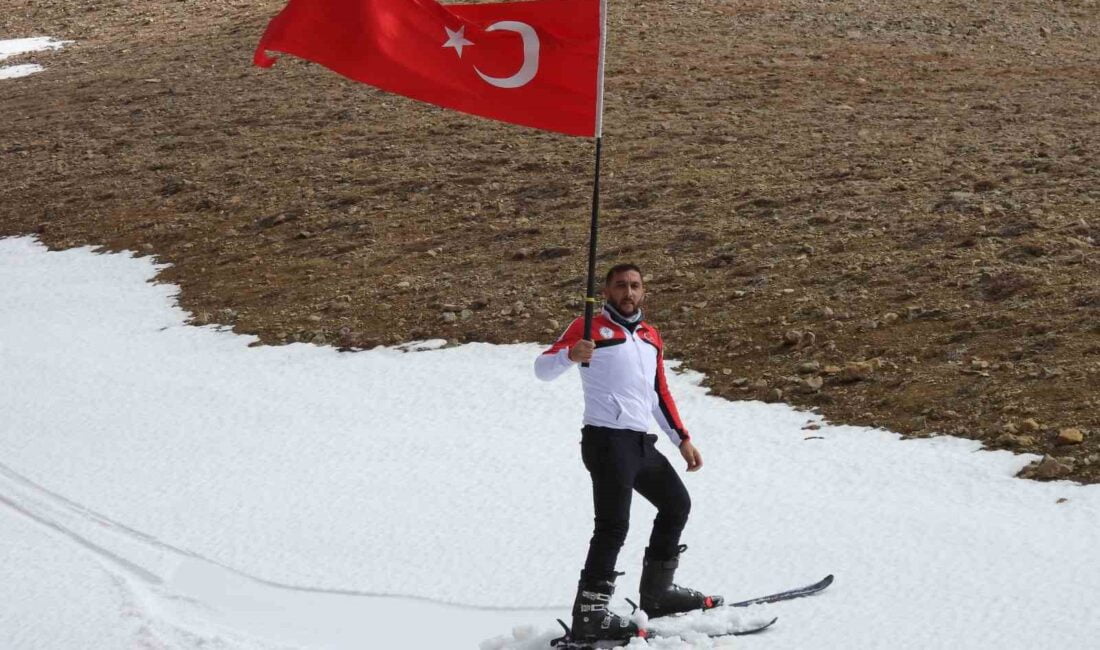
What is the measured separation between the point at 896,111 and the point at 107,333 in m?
11.8

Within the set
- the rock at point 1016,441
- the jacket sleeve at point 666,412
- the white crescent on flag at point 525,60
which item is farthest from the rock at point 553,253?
the jacket sleeve at point 666,412

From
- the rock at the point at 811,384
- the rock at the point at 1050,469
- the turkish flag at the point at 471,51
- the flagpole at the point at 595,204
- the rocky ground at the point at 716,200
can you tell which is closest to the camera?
the flagpole at the point at 595,204

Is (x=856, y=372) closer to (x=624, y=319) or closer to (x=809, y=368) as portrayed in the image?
(x=809, y=368)

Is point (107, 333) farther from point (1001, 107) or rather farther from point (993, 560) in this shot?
point (1001, 107)

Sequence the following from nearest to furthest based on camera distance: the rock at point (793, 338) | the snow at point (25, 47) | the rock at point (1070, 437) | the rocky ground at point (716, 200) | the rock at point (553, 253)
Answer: the rock at point (1070, 437), the rocky ground at point (716, 200), the rock at point (793, 338), the rock at point (553, 253), the snow at point (25, 47)

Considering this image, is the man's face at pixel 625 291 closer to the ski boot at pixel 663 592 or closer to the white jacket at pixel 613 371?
the white jacket at pixel 613 371

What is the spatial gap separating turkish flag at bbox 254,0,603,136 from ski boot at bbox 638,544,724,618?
2.33 meters

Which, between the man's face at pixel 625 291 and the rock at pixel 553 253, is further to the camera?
the rock at pixel 553 253

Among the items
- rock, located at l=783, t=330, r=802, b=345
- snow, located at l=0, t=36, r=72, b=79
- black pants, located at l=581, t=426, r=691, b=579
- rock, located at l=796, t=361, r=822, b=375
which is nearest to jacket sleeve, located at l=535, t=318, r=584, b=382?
black pants, located at l=581, t=426, r=691, b=579

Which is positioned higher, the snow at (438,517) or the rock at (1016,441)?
the rock at (1016,441)

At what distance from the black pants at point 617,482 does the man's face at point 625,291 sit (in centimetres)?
62

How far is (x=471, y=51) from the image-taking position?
793cm

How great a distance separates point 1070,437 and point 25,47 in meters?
31.4

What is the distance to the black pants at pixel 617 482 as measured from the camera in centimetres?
690
